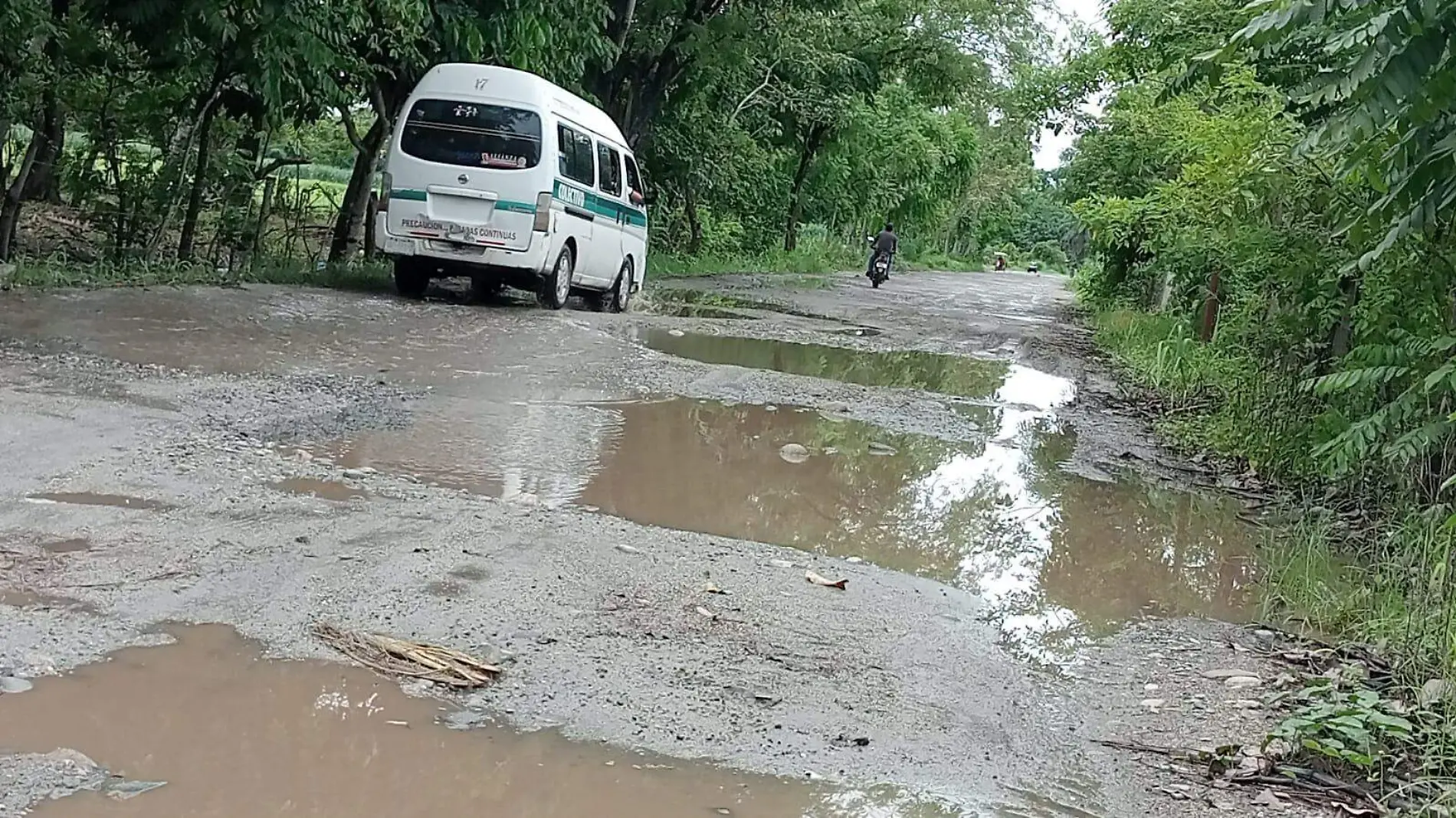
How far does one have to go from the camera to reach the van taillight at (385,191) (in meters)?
12.5

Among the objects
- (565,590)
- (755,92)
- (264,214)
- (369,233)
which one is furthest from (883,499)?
(755,92)

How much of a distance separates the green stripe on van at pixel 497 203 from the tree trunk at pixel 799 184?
22.7m

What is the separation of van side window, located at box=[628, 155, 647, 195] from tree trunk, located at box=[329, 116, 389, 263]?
2.98 m

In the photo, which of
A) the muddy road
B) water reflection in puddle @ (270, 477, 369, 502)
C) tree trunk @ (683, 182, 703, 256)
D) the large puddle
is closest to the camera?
the muddy road

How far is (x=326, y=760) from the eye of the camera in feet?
10.4

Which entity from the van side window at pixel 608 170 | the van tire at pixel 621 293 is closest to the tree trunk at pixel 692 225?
the van tire at pixel 621 293

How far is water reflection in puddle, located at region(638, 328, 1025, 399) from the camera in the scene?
1126 centimetres

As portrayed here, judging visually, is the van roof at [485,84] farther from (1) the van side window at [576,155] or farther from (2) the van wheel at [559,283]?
(2) the van wheel at [559,283]

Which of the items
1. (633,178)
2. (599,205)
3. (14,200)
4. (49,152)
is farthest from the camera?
(633,178)

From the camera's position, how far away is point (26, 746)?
9.84 feet

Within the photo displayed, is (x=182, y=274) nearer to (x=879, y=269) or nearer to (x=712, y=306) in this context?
(x=712, y=306)

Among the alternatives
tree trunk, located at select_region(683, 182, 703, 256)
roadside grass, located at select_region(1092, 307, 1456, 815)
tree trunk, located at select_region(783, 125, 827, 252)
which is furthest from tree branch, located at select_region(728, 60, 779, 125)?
roadside grass, located at select_region(1092, 307, 1456, 815)

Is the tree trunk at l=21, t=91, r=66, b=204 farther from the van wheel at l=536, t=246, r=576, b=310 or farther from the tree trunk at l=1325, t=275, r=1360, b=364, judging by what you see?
the tree trunk at l=1325, t=275, r=1360, b=364

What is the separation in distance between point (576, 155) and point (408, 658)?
1019 cm
